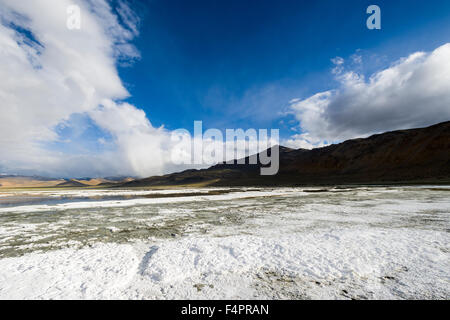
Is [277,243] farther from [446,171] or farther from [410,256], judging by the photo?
[446,171]

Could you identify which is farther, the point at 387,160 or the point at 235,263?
the point at 387,160

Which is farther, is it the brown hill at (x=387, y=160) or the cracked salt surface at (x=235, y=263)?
the brown hill at (x=387, y=160)

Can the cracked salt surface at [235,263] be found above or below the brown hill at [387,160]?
below

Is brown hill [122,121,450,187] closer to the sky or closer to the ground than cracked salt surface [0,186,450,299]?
closer to the sky

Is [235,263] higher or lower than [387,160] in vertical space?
lower

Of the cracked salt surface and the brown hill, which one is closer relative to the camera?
the cracked salt surface

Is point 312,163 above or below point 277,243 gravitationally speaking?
above

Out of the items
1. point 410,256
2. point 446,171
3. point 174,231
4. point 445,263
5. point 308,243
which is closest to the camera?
point 445,263
